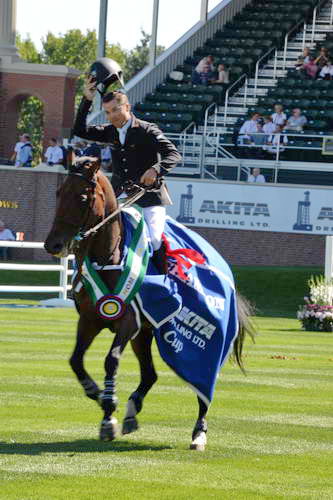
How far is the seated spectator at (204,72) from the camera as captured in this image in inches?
1613

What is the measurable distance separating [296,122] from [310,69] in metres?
3.97

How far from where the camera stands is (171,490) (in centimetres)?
729

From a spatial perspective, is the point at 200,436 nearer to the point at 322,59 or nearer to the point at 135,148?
the point at 135,148

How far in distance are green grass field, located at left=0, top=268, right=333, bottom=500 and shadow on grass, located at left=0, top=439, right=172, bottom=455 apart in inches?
0.4

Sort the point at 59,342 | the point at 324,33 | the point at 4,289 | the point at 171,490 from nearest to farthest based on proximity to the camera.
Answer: the point at 171,490, the point at 59,342, the point at 4,289, the point at 324,33

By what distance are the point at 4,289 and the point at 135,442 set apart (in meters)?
15.3

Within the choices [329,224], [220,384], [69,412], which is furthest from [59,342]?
[329,224]

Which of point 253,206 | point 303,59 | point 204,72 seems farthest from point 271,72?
point 253,206

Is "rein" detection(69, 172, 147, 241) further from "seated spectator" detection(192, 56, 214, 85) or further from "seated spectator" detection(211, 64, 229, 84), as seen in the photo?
"seated spectator" detection(192, 56, 214, 85)

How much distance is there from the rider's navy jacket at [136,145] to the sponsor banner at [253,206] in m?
24.2

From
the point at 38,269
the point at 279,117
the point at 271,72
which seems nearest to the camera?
the point at 38,269

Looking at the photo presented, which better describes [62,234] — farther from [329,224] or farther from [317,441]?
[329,224]

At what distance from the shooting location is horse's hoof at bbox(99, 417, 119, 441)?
894 centimetres

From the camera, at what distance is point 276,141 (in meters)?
34.4
